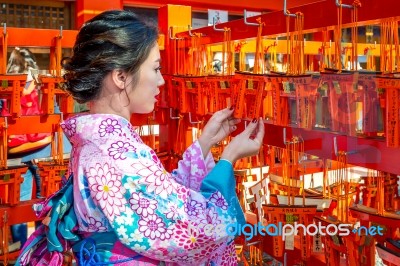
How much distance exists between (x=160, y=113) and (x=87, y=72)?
4.00 feet

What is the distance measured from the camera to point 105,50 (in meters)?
0.92

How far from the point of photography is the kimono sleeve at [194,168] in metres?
1.12

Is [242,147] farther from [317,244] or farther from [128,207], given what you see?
[317,244]

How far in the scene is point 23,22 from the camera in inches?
161

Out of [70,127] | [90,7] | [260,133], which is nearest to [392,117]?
[260,133]

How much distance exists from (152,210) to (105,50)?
0.29m

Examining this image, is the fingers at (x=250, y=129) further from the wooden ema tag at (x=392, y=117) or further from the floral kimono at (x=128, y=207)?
the wooden ema tag at (x=392, y=117)

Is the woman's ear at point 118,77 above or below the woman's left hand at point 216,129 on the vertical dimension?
above

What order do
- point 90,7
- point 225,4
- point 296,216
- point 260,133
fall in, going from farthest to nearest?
point 225,4 < point 90,7 < point 296,216 < point 260,133

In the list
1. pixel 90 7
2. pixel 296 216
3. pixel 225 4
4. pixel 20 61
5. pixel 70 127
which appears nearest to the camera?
pixel 70 127

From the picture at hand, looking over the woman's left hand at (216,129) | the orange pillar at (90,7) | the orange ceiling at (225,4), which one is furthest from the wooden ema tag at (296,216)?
the orange ceiling at (225,4)

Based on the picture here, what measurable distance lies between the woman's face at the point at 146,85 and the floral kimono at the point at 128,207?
42 mm

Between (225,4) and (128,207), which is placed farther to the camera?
(225,4)

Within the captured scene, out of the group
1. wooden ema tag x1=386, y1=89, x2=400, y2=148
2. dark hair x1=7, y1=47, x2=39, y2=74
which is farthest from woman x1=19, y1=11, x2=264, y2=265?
dark hair x1=7, y1=47, x2=39, y2=74
